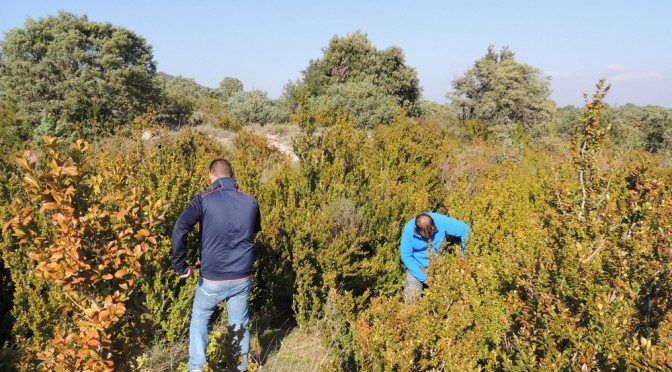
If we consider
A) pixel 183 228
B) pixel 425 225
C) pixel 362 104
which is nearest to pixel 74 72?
pixel 362 104

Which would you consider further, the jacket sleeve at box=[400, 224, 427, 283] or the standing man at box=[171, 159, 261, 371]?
the jacket sleeve at box=[400, 224, 427, 283]

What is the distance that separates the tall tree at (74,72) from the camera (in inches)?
604

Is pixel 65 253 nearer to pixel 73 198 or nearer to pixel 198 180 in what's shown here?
pixel 73 198

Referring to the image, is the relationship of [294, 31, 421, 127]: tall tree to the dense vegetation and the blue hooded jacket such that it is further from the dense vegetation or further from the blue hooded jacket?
the blue hooded jacket

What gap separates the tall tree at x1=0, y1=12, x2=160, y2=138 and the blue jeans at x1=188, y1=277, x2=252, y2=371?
13827 mm

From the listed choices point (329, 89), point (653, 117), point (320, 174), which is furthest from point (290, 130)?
point (653, 117)

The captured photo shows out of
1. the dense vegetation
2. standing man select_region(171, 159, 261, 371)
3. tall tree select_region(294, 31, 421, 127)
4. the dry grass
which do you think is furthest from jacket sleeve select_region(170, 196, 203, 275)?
tall tree select_region(294, 31, 421, 127)

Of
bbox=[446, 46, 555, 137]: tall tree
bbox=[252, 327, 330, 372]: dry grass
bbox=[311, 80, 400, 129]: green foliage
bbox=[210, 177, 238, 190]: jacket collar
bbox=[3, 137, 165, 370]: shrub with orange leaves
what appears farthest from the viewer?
bbox=[446, 46, 555, 137]: tall tree

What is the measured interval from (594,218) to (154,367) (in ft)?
11.2

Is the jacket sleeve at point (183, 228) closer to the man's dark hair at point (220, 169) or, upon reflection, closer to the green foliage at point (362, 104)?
the man's dark hair at point (220, 169)

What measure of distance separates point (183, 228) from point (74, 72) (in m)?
17.7

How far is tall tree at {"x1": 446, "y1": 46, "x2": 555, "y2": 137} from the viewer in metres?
24.0

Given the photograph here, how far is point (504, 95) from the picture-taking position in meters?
24.0

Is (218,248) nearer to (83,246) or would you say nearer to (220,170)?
(220,170)
